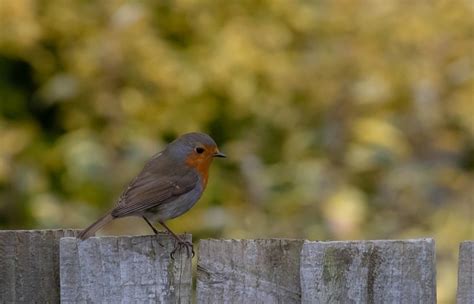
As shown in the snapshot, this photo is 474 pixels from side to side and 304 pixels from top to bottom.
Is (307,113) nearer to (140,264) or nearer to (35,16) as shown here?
(35,16)

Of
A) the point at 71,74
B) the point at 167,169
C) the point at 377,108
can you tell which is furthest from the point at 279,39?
the point at 167,169

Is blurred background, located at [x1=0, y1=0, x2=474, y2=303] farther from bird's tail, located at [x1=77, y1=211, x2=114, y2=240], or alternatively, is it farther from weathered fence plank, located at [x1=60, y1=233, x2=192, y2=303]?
weathered fence plank, located at [x1=60, y1=233, x2=192, y2=303]

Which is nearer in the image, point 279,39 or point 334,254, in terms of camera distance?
point 334,254

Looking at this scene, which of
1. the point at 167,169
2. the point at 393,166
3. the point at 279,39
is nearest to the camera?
the point at 167,169

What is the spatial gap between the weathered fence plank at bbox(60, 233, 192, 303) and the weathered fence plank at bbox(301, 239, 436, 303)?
1.07 feet

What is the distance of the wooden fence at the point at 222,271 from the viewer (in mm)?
2322

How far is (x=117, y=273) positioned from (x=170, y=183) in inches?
46.3

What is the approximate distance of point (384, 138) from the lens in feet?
16.8

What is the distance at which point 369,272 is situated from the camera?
91.7 inches

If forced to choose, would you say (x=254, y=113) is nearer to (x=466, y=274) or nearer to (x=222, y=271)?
(x=222, y=271)

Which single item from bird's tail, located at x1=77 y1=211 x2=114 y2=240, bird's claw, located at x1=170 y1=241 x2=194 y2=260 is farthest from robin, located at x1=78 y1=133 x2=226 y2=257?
bird's claw, located at x1=170 y1=241 x2=194 y2=260

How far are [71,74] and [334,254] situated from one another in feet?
10.4

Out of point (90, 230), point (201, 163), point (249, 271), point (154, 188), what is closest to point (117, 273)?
point (90, 230)

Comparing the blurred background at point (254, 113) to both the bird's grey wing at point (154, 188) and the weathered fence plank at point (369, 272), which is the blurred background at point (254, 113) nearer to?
the bird's grey wing at point (154, 188)
